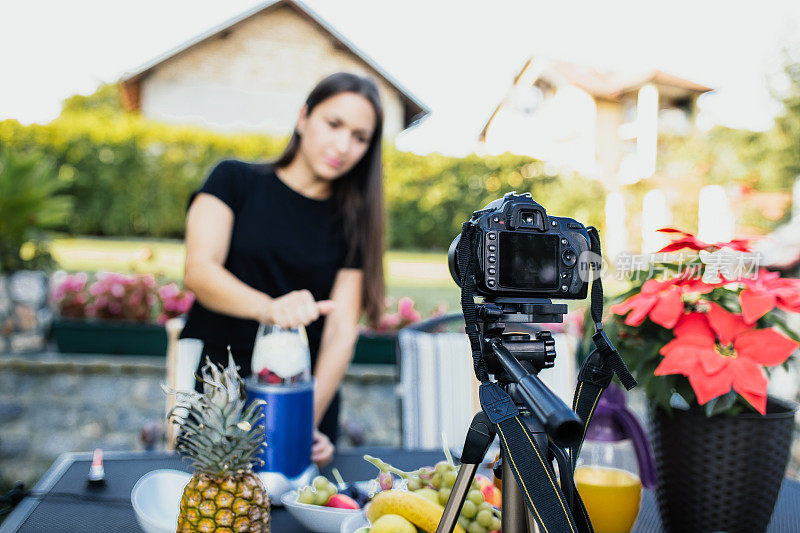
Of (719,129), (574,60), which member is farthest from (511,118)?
(719,129)

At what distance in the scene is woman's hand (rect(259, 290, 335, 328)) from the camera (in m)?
1.20

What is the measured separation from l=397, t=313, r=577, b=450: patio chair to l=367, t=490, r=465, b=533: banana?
1.03 meters

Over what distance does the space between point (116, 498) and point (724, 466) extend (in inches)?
43.9

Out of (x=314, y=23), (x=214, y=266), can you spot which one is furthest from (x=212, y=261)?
(x=314, y=23)

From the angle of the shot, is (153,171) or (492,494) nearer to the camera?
(492,494)

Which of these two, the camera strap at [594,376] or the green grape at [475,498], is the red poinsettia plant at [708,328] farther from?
the green grape at [475,498]

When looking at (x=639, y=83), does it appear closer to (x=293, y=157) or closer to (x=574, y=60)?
(x=574, y=60)

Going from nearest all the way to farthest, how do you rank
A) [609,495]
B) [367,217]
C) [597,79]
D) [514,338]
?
[514,338] < [609,495] < [367,217] < [597,79]

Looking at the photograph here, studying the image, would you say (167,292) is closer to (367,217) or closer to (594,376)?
(367,217)

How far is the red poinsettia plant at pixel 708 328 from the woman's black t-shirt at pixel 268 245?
103 cm

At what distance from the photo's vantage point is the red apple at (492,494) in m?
1.07

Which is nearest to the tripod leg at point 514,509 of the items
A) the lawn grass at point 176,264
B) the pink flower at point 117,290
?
the pink flower at point 117,290

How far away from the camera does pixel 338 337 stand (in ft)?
6.11

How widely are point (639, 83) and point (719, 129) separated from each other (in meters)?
3.15
